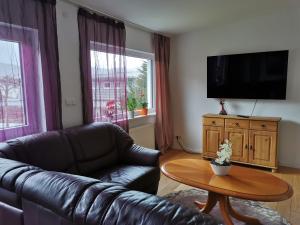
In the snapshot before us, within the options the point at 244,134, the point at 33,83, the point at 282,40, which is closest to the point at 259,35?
the point at 282,40

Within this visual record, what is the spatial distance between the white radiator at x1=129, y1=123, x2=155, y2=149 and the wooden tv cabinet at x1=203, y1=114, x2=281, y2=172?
37.6 inches

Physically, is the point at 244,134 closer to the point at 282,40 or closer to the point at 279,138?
the point at 279,138

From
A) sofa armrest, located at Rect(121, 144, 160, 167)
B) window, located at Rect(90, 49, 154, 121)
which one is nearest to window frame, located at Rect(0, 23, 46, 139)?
window, located at Rect(90, 49, 154, 121)

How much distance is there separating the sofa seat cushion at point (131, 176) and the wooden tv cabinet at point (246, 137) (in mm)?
1684

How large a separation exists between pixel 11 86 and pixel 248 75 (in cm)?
340

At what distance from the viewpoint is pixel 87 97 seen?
3105 millimetres

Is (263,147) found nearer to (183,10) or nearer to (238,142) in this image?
(238,142)

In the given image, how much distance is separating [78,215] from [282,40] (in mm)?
3915

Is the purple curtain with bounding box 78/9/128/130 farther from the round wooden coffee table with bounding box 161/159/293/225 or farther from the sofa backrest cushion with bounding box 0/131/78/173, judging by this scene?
the round wooden coffee table with bounding box 161/159/293/225

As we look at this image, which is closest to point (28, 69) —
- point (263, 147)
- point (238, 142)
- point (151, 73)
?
point (151, 73)

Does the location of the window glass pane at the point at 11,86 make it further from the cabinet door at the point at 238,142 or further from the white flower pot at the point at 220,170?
the cabinet door at the point at 238,142

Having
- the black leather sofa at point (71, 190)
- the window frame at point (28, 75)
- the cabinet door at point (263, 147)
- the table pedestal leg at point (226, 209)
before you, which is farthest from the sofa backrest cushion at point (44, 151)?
the cabinet door at point (263, 147)

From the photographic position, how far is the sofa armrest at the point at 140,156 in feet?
9.08

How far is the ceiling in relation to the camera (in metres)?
2.97
